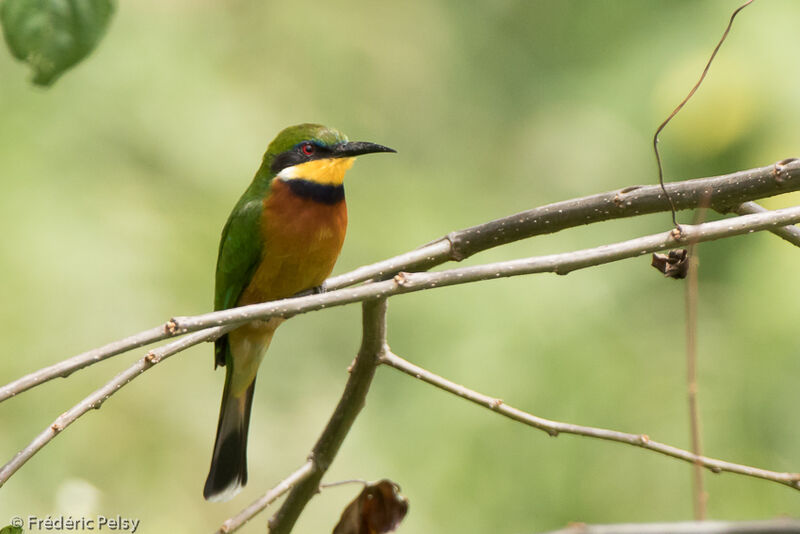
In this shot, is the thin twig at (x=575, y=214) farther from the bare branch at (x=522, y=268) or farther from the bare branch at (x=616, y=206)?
the bare branch at (x=522, y=268)

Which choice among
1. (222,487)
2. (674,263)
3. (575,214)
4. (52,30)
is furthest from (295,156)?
(52,30)

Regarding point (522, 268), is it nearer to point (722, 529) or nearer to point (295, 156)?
point (722, 529)

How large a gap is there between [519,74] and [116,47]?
307 centimetres

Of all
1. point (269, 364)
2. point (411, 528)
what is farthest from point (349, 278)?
point (269, 364)

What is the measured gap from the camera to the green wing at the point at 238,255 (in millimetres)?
3154

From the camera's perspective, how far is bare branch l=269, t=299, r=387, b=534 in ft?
6.71

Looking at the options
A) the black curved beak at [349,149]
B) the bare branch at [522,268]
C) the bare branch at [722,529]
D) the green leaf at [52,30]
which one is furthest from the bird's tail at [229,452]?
the bare branch at [722,529]

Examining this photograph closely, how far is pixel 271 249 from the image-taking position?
3.10 meters

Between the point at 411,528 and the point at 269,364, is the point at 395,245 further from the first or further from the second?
the point at 411,528

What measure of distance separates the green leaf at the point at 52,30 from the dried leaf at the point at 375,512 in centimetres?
135

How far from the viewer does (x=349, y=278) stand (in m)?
2.13

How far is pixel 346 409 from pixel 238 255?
1195mm

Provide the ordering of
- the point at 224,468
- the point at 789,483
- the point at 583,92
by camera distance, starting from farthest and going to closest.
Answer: the point at 583,92
the point at 224,468
the point at 789,483

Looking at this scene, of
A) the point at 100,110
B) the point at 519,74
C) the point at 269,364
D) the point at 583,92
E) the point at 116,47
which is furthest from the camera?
the point at 519,74
